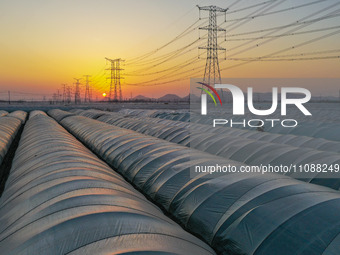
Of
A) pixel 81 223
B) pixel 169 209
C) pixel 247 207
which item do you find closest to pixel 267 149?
pixel 169 209

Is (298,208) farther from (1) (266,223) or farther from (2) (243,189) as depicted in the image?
(2) (243,189)

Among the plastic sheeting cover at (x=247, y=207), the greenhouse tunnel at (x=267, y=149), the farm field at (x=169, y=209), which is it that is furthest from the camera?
the greenhouse tunnel at (x=267, y=149)

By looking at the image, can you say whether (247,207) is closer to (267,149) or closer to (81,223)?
(81,223)

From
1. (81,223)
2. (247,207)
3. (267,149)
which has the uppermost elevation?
(267,149)

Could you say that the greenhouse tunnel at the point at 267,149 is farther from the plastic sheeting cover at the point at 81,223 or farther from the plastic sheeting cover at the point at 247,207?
the plastic sheeting cover at the point at 81,223

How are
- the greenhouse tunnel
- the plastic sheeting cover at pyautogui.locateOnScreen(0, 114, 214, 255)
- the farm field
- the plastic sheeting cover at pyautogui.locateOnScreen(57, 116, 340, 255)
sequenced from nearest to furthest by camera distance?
the plastic sheeting cover at pyautogui.locateOnScreen(0, 114, 214, 255)
the farm field
the plastic sheeting cover at pyautogui.locateOnScreen(57, 116, 340, 255)
the greenhouse tunnel

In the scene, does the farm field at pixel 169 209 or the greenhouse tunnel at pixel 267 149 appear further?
the greenhouse tunnel at pixel 267 149

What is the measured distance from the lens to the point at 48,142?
16156 mm

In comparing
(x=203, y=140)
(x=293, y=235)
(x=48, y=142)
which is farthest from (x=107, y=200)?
(x=203, y=140)

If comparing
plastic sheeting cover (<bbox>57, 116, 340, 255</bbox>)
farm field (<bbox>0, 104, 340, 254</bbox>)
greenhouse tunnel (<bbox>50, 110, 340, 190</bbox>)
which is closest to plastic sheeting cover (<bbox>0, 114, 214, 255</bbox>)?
farm field (<bbox>0, 104, 340, 254</bbox>)

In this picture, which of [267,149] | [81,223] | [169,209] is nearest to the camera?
[81,223]

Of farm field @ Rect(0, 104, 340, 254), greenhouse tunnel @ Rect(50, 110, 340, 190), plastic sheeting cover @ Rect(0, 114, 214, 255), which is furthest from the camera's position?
greenhouse tunnel @ Rect(50, 110, 340, 190)

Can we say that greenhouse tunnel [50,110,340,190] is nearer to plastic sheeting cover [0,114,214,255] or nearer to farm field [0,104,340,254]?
farm field [0,104,340,254]

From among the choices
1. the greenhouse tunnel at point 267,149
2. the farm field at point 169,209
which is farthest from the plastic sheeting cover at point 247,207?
the greenhouse tunnel at point 267,149
